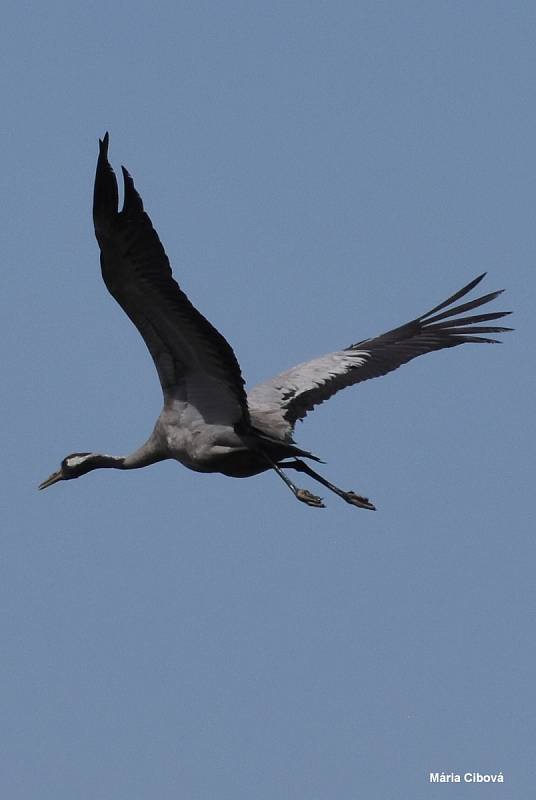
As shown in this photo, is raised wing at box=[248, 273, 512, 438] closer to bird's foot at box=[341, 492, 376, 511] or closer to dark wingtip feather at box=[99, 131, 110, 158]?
bird's foot at box=[341, 492, 376, 511]

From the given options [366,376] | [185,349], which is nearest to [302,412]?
[366,376]

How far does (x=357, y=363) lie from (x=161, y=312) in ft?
11.4

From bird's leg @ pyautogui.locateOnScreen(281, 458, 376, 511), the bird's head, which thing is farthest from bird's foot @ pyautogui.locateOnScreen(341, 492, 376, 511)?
the bird's head

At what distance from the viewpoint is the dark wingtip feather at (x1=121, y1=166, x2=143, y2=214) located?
38.5 feet

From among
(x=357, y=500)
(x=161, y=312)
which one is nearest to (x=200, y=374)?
(x=161, y=312)

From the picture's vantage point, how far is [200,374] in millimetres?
13320

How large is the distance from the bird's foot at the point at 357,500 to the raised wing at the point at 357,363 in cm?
74

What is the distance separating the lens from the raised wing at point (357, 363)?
1458 centimetres

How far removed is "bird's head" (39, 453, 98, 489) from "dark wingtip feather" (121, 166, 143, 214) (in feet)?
12.4

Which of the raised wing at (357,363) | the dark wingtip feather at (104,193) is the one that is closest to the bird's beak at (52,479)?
the raised wing at (357,363)

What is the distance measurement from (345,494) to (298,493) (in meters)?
0.80

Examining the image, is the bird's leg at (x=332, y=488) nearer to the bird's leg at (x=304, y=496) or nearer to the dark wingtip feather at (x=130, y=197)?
the bird's leg at (x=304, y=496)

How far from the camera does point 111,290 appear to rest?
1249 centimetres

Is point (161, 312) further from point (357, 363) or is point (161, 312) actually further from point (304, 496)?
point (357, 363)
